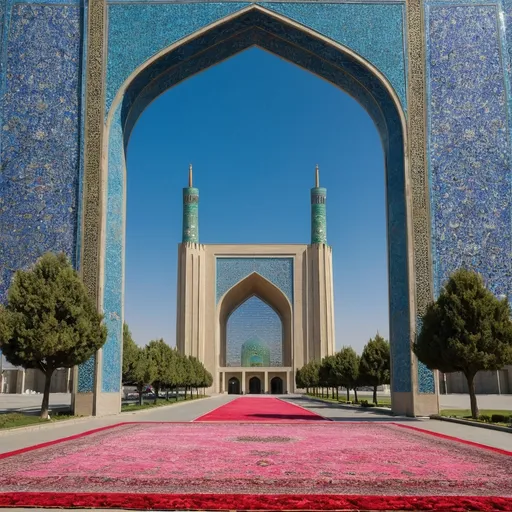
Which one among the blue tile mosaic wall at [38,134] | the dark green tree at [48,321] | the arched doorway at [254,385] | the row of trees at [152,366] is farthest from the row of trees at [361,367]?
the arched doorway at [254,385]

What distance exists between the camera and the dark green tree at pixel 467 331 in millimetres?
8688

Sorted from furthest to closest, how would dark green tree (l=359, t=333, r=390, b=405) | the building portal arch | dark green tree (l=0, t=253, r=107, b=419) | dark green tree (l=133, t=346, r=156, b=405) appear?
dark green tree (l=359, t=333, r=390, b=405) < dark green tree (l=133, t=346, r=156, b=405) < the building portal arch < dark green tree (l=0, t=253, r=107, b=419)

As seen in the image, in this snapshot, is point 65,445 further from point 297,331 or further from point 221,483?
point 297,331

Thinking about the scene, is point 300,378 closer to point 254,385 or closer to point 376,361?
point 254,385

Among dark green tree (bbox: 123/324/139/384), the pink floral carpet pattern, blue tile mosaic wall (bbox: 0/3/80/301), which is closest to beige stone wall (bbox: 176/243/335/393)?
dark green tree (bbox: 123/324/139/384)

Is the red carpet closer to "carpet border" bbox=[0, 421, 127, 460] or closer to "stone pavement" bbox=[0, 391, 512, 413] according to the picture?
"carpet border" bbox=[0, 421, 127, 460]

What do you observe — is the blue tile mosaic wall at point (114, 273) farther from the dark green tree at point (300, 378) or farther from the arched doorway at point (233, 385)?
Answer: the arched doorway at point (233, 385)

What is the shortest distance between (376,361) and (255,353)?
2221cm

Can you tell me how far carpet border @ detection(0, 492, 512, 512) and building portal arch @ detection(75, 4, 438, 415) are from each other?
23.7 feet

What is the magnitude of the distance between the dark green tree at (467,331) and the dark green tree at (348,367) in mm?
7028

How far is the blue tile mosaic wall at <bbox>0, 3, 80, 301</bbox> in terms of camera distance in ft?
34.3

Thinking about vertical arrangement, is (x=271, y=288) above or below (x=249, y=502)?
above

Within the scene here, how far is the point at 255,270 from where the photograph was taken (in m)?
32.2

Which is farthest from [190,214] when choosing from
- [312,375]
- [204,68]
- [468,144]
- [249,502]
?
[249,502]
